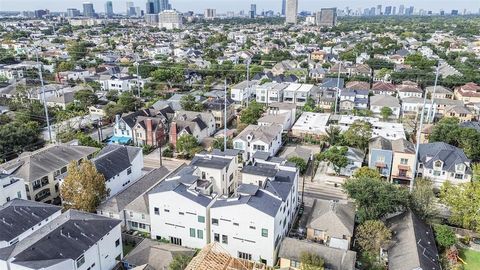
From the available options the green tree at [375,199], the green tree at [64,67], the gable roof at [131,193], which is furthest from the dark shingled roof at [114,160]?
the green tree at [64,67]

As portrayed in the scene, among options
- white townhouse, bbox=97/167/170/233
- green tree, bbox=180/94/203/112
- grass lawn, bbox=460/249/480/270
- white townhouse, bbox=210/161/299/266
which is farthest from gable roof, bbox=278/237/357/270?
green tree, bbox=180/94/203/112

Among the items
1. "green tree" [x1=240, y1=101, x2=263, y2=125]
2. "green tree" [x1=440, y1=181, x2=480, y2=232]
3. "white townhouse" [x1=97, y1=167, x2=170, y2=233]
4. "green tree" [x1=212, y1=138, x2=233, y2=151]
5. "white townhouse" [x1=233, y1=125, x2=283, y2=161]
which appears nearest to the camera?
"green tree" [x1=440, y1=181, x2=480, y2=232]

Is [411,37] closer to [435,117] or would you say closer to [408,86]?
[408,86]

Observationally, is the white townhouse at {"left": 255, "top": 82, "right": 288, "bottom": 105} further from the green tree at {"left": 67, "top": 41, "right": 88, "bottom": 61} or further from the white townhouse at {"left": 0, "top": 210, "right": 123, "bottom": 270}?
the green tree at {"left": 67, "top": 41, "right": 88, "bottom": 61}

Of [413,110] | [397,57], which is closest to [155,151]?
[413,110]

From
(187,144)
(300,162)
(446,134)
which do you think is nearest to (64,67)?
(187,144)
